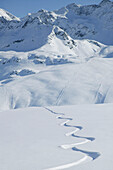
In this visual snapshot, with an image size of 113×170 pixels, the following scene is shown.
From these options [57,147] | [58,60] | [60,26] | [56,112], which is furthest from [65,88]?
[60,26]

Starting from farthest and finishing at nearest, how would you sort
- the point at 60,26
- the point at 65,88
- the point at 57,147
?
the point at 60,26 < the point at 65,88 < the point at 57,147

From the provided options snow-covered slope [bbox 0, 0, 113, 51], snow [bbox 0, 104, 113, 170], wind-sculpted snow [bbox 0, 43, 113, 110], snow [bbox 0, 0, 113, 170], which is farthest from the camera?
snow-covered slope [bbox 0, 0, 113, 51]

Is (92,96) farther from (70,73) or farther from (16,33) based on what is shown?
(16,33)

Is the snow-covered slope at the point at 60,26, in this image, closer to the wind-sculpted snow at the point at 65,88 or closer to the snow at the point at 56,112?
the snow at the point at 56,112

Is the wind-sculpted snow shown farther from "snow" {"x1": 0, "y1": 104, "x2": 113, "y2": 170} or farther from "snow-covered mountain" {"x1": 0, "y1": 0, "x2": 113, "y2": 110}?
"snow" {"x1": 0, "y1": 104, "x2": 113, "y2": 170}

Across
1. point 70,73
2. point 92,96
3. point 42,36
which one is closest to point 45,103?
point 92,96

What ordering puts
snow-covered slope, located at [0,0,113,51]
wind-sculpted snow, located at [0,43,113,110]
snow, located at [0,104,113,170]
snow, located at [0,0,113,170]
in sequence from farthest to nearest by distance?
snow-covered slope, located at [0,0,113,51] → wind-sculpted snow, located at [0,43,113,110] → snow, located at [0,0,113,170] → snow, located at [0,104,113,170]

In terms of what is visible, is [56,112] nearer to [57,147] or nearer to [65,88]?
[57,147]

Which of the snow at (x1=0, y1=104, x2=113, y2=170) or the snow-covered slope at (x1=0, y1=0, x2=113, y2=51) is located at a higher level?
the snow-covered slope at (x1=0, y1=0, x2=113, y2=51)

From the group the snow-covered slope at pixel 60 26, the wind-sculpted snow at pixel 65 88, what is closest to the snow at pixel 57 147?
the wind-sculpted snow at pixel 65 88

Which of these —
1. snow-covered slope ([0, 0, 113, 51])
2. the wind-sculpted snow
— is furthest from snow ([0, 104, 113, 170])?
snow-covered slope ([0, 0, 113, 51])

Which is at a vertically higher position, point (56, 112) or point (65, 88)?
Answer: point (56, 112)

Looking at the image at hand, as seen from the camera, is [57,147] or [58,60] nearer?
[57,147]

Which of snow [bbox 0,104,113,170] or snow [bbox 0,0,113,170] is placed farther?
snow [bbox 0,0,113,170]
